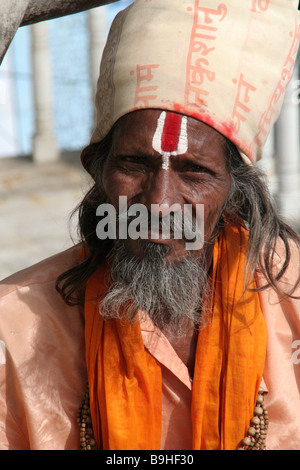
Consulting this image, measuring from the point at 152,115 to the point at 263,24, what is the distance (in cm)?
56

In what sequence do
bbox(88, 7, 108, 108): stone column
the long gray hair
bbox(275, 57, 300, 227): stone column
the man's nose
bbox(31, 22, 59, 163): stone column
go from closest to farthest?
the man's nose
the long gray hair
bbox(275, 57, 300, 227): stone column
bbox(88, 7, 108, 108): stone column
bbox(31, 22, 59, 163): stone column

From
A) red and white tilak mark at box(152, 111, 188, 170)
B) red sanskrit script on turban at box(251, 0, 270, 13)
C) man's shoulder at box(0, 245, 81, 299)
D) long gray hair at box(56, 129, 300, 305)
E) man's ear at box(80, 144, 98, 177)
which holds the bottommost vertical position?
man's shoulder at box(0, 245, 81, 299)

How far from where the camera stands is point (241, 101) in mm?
2641

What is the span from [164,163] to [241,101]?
1.31 feet

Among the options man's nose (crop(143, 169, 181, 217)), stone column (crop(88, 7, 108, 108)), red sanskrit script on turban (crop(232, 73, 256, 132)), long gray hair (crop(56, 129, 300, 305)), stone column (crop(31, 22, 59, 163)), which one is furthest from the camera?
stone column (crop(31, 22, 59, 163))

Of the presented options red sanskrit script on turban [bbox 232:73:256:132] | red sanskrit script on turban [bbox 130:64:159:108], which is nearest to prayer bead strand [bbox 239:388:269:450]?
red sanskrit script on turban [bbox 232:73:256:132]

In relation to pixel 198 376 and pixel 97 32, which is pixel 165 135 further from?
pixel 97 32

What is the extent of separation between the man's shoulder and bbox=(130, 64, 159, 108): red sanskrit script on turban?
31.4 inches

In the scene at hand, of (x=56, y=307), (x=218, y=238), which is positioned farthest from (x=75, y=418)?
(x=218, y=238)

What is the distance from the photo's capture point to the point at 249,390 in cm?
264

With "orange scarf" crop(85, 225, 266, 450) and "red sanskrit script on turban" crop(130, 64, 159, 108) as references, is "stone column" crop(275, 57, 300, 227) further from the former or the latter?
"red sanskrit script on turban" crop(130, 64, 159, 108)

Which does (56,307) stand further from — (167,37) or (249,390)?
(167,37)

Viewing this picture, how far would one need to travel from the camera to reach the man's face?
255cm

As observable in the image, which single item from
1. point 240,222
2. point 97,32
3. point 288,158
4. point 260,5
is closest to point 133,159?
point 240,222
